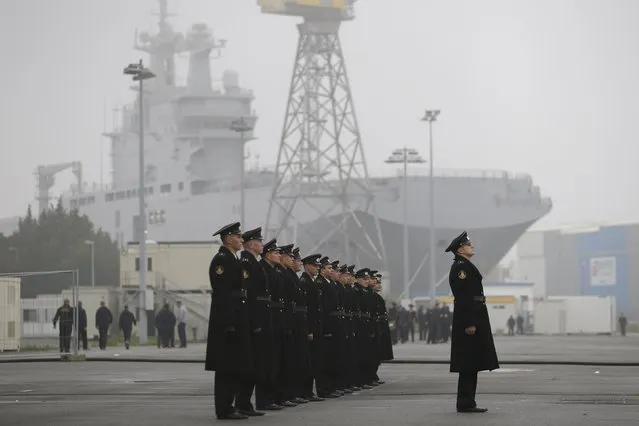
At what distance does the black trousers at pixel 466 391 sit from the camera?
47.1 feet

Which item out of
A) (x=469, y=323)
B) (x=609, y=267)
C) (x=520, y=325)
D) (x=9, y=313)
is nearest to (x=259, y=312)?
(x=469, y=323)

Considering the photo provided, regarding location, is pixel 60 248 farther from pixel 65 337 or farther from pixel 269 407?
pixel 269 407

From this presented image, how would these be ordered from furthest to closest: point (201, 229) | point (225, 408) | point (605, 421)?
point (201, 229)
point (225, 408)
point (605, 421)

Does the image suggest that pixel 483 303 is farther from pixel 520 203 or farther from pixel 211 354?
pixel 520 203

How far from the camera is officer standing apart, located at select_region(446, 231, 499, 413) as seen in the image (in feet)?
47.6

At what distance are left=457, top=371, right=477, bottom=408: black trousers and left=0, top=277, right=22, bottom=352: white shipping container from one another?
27.1m

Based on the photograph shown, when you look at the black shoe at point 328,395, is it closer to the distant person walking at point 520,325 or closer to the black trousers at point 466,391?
the black trousers at point 466,391

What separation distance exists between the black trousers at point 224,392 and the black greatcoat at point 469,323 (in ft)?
7.57

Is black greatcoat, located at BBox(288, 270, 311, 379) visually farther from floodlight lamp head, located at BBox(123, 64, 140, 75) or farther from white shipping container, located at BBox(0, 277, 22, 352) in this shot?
floodlight lamp head, located at BBox(123, 64, 140, 75)

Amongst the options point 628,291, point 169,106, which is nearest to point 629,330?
point 628,291

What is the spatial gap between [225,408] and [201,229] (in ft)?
356

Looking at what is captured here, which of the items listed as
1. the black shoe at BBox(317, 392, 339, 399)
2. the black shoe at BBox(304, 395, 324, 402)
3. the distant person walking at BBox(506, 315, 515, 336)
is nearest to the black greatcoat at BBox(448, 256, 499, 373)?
the black shoe at BBox(304, 395, 324, 402)

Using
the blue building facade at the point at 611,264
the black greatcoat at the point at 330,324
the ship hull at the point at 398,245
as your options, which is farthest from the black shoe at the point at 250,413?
the blue building facade at the point at 611,264

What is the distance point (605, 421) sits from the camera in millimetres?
12727
